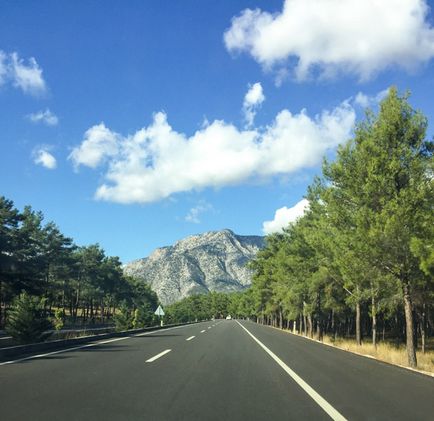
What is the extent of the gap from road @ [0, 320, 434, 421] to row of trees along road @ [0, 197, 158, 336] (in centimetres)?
1544

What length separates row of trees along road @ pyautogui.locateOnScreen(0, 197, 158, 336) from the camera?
4888 cm

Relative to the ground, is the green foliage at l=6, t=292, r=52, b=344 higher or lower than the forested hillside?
lower

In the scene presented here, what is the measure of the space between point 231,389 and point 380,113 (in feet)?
45.0

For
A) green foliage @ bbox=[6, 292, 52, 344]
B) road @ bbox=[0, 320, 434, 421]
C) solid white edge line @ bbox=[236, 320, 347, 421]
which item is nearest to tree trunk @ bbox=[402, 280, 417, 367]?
road @ bbox=[0, 320, 434, 421]

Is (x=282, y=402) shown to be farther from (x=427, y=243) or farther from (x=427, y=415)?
(x=427, y=243)

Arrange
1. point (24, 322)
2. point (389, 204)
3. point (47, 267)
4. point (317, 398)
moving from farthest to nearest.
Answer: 1. point (47, 267)
2. point (24, 322)
3. point (389, 204)
4. point (317, 398)

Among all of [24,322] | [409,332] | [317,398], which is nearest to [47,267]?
[24,322]

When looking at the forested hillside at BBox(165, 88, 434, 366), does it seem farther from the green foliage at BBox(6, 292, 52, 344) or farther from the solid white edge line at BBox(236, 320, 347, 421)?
A: the green foliage at BBox(6, 292, 52, 344)

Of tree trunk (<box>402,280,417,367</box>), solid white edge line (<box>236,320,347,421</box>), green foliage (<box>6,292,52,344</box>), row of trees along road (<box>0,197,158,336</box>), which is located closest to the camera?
solid white edge line (<box>236,320,347,421</box>)

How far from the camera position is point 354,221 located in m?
17.8

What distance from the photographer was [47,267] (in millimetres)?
65188

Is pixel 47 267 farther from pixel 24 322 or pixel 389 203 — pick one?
pixel 389 203

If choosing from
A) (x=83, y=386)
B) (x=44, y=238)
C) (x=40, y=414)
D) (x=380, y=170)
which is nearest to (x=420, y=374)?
(x=380, y=170)

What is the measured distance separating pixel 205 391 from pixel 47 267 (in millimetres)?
61714
